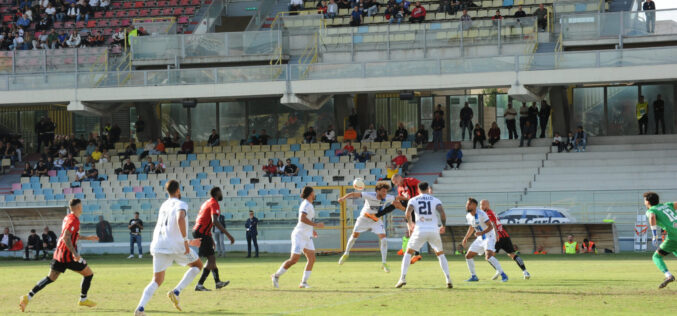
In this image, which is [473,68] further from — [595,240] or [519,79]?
[595,240]

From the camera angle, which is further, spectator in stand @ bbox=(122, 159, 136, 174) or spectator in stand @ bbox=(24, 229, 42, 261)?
spectator in stand @ bbox=(122, 159, 136, 174)

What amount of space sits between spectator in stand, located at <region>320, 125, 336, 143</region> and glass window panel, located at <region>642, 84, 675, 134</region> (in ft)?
46.6

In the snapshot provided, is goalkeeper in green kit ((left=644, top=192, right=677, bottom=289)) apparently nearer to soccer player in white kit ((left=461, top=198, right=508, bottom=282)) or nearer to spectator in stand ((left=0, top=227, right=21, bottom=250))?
soccer player in white kit ((left=461, top=198, right=508, bottom=282))

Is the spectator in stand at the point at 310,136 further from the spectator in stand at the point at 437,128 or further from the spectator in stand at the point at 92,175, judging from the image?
the spectator in stand at the point at 92,175

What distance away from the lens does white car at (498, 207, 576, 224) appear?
30.9 meters

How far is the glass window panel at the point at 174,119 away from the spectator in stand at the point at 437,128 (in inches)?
517

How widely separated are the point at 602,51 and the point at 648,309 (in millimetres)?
25274

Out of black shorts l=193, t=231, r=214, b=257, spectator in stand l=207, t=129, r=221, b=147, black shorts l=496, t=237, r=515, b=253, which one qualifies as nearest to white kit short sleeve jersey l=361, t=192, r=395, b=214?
black shorts l=496, t=237, r=515, b=253

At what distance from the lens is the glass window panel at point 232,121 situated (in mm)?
48156

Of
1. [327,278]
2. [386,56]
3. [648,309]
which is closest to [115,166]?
[386,56]

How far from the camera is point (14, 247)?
33438mm

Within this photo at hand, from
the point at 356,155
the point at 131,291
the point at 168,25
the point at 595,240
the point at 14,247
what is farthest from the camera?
the point at 168,25

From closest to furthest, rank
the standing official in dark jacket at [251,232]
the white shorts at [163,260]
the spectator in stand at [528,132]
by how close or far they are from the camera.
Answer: the white shorts at [163,260] → the standing official in dark jacket at [251,232] → the spectator in stand at [528,132]

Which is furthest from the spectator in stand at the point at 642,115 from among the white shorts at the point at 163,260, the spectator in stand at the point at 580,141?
the white shorts at the point at 163,260
